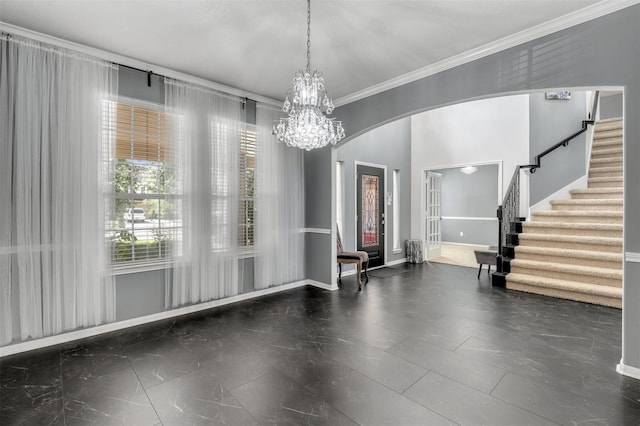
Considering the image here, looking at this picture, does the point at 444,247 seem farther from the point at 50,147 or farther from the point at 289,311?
the point at 50,147

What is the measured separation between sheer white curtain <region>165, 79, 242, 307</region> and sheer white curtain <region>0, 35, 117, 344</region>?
73 centimetres

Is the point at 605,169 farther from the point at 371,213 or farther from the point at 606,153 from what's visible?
the point at 371,213

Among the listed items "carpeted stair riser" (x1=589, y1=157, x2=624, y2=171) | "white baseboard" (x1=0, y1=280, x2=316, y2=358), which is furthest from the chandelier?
"carpeted stair riser" (x1=589, y1=157, x2=624, y2=171)

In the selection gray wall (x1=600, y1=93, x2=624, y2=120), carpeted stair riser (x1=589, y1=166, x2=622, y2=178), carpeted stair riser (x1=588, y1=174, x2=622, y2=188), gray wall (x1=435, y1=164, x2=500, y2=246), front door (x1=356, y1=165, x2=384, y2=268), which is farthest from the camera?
gray wall (x1=435, y1=164, x2=500, y2=246)

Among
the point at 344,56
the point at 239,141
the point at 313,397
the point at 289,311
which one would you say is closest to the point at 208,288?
the point at 289,311

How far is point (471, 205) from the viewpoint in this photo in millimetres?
9656

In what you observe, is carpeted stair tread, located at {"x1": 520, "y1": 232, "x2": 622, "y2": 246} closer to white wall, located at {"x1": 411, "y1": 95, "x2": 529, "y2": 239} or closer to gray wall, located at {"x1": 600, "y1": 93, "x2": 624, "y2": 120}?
white wall, located at {"x1": 411, "y1": 95, "x2": 529, "y2": 239}

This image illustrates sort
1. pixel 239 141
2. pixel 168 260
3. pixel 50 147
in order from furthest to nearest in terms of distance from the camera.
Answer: pixel 239 141, pixel 168 260, pixel 50 147

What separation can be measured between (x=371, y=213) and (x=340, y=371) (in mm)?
4395

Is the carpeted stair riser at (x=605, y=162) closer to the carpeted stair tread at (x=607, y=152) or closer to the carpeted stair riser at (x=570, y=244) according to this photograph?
the carpeted stair tread at (x=607, y=152)

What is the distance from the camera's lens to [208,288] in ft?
12.9

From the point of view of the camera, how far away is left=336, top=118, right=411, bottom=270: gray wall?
6020 millimetres

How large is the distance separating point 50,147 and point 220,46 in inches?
76.0

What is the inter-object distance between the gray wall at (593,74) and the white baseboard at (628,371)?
27 mm
